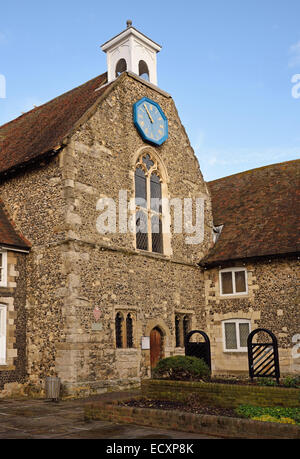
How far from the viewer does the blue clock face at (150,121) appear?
61.5ft

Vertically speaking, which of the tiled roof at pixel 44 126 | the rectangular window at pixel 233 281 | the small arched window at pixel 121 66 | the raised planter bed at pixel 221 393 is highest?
the small arched window at pixel 121 66

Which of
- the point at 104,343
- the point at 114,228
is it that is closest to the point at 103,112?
the point at 114,228

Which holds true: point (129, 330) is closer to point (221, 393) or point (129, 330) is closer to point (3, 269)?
point (3, 269)

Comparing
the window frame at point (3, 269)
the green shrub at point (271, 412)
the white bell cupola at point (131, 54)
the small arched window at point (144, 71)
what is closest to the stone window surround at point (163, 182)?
the white bell cupola at point (131, 54)

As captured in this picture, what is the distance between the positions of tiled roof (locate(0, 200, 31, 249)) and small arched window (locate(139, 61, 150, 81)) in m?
8.38

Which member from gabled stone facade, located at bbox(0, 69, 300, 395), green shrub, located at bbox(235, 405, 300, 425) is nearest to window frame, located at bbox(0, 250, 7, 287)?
gabled stone facade, located at bbox(0, 69, 300, 395)

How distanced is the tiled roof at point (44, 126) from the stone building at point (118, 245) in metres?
0.10

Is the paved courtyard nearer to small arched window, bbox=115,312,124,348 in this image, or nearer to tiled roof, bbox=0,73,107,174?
small arched window, bbox=115,312,124,348

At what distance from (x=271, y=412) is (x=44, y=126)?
14531mm

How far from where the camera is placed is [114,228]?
16.8 meters

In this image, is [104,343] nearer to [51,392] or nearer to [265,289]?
[51,392]

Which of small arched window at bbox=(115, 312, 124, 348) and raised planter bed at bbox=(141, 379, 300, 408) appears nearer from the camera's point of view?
raised planter bed at bbox=(141, 379, 300, 408)

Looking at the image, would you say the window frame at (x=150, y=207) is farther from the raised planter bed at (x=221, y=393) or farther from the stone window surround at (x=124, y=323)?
the raised planter bed at (x=221, y=393)

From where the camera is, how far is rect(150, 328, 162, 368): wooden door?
1782 centimetres
